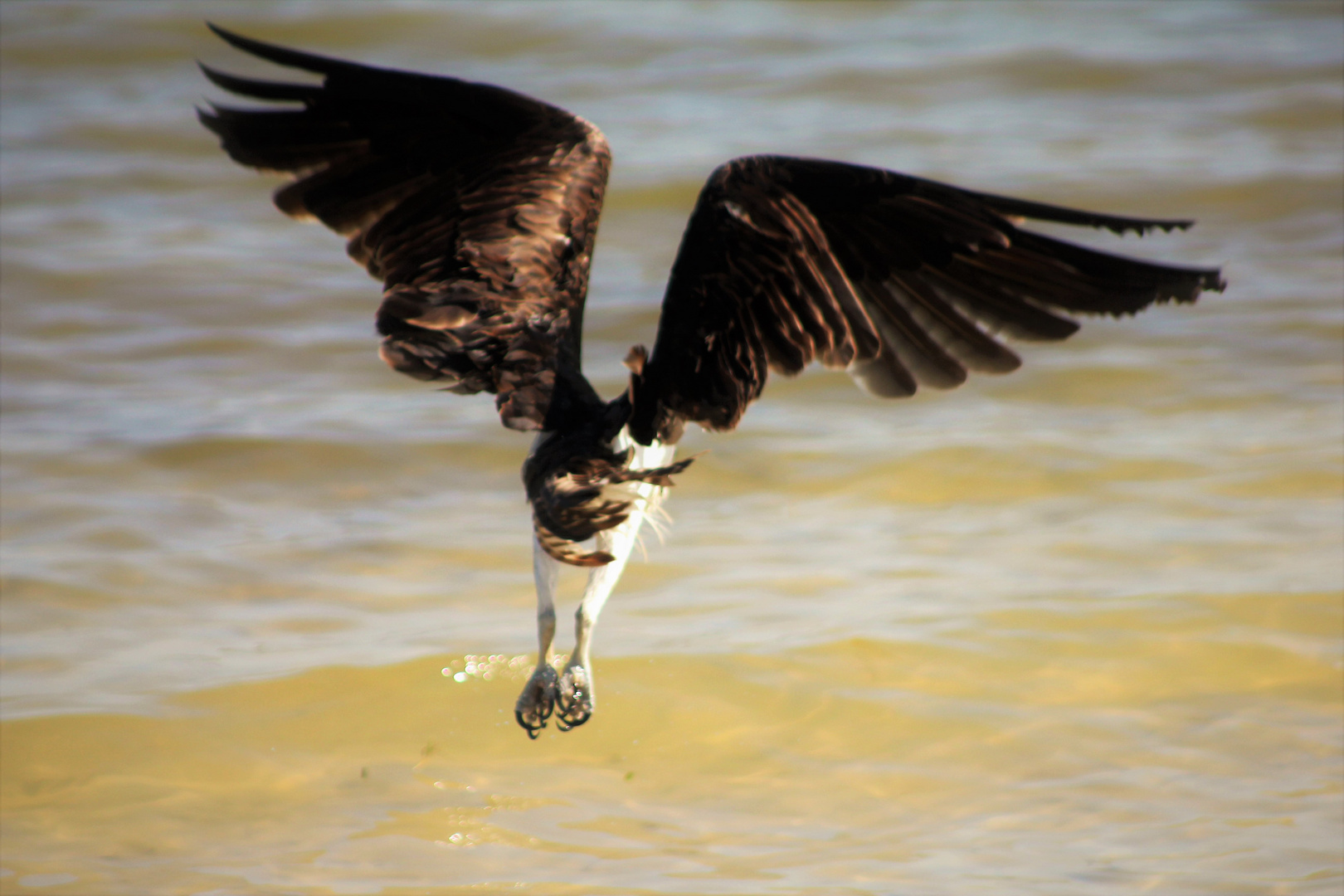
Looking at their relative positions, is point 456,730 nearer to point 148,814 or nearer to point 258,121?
point 148,814

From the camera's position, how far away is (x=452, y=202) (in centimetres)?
441

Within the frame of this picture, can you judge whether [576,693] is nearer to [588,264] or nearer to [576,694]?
[576,694]

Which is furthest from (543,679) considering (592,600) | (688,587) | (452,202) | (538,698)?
(688,587)

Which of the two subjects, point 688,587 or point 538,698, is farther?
point 688,587

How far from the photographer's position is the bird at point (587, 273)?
3578 millimetres

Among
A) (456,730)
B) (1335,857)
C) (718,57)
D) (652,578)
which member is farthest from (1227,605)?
(718,57)

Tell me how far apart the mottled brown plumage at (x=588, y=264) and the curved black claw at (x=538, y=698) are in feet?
→ 2.03

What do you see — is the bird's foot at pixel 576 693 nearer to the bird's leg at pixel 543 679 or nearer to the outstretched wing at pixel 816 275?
the bird's leg at pixel 543 679

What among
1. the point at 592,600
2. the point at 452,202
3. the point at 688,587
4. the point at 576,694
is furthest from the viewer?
the point at 688,587

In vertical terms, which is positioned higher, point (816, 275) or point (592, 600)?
point (816, 275)

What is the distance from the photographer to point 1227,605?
613 centimetres

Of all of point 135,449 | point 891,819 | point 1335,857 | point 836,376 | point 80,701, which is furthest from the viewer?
point 836,376

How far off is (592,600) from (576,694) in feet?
1.01

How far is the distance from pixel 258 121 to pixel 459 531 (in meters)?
2.86
